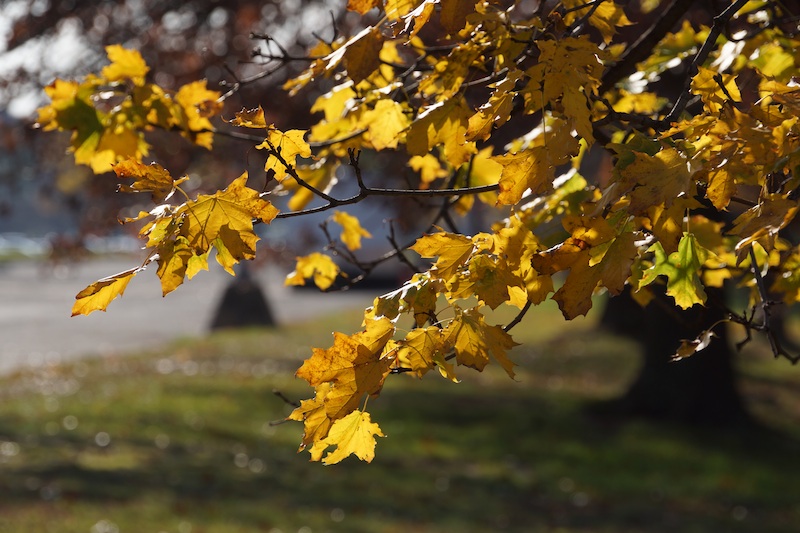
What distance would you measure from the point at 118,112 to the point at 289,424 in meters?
6.89

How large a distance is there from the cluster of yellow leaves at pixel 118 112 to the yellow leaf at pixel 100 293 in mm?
1132

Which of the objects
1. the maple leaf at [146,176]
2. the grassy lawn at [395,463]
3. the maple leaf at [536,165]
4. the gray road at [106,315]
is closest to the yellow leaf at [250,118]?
the maple leaf at [146,176]

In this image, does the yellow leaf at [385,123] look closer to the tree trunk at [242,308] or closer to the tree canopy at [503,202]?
the tree canopy at [503,202]

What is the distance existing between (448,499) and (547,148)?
18.5 ft

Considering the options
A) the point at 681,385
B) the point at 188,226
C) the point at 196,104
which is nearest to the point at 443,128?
the point at 188,226

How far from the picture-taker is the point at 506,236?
1.86 m

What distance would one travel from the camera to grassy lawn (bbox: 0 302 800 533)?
6.62 m

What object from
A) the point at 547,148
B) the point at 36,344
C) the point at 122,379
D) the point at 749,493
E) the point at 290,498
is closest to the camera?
the point at 547,148

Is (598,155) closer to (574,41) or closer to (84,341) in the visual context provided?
(84,341)

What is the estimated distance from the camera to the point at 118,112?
2.86 metres

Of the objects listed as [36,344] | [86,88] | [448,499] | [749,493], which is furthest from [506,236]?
[36,344]

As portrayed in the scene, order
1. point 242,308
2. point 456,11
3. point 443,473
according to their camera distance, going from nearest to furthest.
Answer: point 456,11, point 443,473, point 242,308

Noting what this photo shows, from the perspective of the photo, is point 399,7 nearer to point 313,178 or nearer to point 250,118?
point 250,118

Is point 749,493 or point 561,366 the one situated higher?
point 749,493
